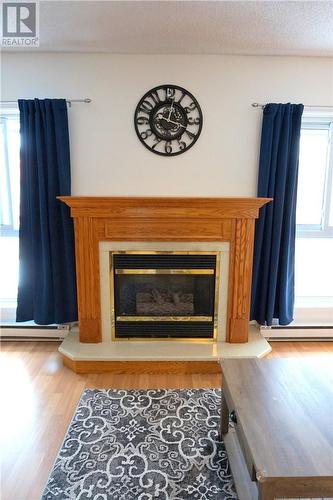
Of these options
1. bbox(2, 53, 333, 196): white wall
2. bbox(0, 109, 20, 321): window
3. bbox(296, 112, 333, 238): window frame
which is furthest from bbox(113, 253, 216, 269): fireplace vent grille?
bbox(0, 109, 20, 321): window

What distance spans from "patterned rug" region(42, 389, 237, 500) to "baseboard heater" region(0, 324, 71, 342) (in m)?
0.86

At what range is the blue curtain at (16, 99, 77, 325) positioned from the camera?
98.6 inches

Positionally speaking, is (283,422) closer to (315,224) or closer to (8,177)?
(315,224)

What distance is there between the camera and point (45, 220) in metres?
2.58

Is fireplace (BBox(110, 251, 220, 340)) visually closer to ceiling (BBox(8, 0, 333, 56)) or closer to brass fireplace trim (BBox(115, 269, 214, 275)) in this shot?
brass fireplace trim (BBox(115, 269, 214, 275))

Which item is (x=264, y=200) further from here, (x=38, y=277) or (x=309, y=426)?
(x=38, y=277)

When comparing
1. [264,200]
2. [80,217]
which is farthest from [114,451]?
[264,200]

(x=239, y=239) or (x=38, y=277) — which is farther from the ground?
(x=239, y=239)

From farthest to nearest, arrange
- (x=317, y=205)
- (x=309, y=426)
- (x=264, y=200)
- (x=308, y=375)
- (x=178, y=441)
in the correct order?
(x=317, y=205), (x=264, y=200), (x=178, y=441), (x=308, y=375), (x=309, y=426)

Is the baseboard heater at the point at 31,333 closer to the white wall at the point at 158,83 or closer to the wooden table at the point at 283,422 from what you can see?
the white wall at the point at 158,83

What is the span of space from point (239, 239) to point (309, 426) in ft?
4.73

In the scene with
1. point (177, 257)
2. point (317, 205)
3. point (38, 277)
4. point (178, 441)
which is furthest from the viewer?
point (317, 205)

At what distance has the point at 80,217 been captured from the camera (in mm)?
2373

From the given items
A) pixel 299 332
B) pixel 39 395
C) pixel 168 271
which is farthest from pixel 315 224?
pixel 39 395
